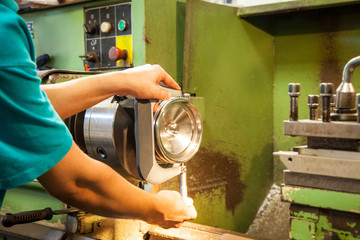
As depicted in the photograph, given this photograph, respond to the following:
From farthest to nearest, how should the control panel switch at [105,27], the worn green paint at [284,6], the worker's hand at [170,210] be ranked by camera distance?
1. the worn green paint at [284,6]
2. the control panel switch at [105,27]
3. the worker's hand at [170,210]

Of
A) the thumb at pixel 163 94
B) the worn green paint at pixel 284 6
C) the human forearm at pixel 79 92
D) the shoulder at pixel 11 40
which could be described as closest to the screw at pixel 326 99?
the thumb at pixel 163 94

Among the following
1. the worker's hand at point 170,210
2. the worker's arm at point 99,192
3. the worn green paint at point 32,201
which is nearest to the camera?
the worker's arm at point 99,192

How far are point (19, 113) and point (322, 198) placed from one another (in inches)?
32.6

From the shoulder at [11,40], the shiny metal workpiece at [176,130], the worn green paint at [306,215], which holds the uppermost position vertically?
the shoulder at [11,40]

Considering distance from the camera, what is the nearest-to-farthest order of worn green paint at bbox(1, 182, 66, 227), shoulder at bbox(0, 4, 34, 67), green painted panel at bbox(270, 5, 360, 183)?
1. shoulder at bbox(0, 4, 34, 67)
2. worn green paint at bbox(1, 182, 66, 227)
3. green painted panel at bbox(270, 5, 360, 183)

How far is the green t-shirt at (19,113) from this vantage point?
0.58 m

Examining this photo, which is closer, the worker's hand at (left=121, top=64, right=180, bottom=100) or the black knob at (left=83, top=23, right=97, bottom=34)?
the worker's hand at (left=121, top=64, right=180, bottom=100)

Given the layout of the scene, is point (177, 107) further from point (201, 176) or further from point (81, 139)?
point (201, 176)

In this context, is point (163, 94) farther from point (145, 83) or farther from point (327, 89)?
point (327, 89)

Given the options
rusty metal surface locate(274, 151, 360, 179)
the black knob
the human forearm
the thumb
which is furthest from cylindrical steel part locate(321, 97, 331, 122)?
the black knob

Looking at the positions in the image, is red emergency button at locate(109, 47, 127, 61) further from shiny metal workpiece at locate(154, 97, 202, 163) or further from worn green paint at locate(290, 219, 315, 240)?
worn green paint at locate(290, 219, 315, 240)

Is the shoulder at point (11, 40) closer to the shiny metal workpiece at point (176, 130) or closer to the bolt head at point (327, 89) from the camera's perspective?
the shiny metal workpiece at point (176, 130)

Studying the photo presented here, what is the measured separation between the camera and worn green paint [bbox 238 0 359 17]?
162 cm

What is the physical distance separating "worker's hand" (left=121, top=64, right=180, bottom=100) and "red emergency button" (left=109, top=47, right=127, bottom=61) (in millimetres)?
424
